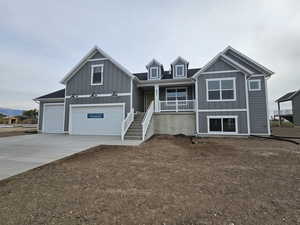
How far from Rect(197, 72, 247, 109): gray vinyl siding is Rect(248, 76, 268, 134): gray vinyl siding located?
146cm

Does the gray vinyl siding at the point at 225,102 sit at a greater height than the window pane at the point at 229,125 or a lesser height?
greater

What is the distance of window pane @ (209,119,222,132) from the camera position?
11.6 m

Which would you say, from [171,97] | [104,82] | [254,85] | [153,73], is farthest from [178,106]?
[104,82]

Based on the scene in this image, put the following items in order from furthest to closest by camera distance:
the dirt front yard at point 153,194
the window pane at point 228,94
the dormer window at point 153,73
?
the dormer window at point 153,73 → the window pane at point 228,94 → the dirt front yard at point 153,194

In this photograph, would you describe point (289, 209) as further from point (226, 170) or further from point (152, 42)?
point (152, 42)

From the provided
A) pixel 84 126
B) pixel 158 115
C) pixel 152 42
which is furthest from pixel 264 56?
pixel 84 126

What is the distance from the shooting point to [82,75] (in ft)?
42.8

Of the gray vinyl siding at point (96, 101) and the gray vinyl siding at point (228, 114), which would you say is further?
the gray vinyl siding at point (96, 101)

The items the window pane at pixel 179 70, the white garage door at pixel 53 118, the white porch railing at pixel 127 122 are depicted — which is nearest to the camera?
the white porch railing at pixel 127 122

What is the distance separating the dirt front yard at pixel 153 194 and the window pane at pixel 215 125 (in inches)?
262

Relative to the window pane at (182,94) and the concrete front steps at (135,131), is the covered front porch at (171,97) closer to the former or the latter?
the window pane at (182,94)

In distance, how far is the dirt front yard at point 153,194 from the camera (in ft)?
7.05

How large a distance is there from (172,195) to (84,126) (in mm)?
11594

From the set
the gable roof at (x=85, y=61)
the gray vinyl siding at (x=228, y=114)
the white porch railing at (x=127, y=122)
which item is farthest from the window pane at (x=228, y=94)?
the gable roof at (x=85, y=61)
